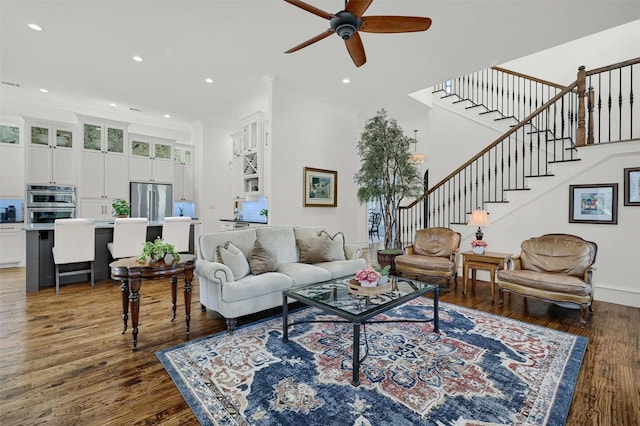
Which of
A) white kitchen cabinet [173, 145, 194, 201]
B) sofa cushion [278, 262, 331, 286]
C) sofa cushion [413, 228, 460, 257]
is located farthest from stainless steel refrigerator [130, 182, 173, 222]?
sofa cushion [413, 228, 460, 257]

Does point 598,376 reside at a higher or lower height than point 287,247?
lower

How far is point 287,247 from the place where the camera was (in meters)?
3.90

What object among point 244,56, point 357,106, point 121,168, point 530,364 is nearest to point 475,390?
Result: point 530,364

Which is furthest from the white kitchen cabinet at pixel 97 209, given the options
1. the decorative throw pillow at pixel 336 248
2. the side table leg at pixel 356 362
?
the side table leg at pixel 356 362

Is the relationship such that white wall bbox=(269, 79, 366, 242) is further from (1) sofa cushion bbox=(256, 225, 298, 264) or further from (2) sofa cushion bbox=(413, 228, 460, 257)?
(2) sofa cushion bbox=(413, 228, 460, 257)

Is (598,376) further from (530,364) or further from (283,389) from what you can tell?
(283,389)

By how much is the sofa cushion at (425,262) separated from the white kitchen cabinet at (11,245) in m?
7.04

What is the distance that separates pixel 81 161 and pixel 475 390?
7626 millimetres

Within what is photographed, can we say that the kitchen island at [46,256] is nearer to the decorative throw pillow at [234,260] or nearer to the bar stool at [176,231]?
the bar stool at [176,231]

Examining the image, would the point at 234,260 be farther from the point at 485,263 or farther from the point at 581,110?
the point at 581,110

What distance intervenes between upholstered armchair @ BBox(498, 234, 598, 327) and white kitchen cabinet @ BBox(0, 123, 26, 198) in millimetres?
8524

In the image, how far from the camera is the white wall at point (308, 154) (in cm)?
544

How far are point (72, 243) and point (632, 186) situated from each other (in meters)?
7.38

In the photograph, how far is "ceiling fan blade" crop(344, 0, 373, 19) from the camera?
2.27 metres
